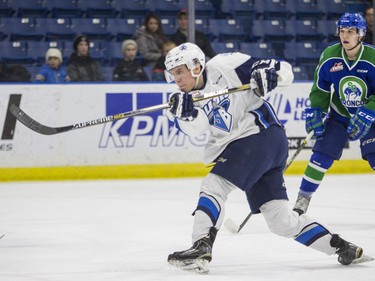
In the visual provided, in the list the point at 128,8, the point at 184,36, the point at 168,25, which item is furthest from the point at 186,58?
the point at 128,8

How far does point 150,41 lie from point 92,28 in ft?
3.37

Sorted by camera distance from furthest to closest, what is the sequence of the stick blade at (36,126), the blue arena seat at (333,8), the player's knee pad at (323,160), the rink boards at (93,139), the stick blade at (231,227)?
1. the blue arena seat at (333,8)
2. the rink boards at (93,139)
3. the player's knee pad at (323,160)
4. the stick blade at (231,227)
5. the stick blade at (36,126)

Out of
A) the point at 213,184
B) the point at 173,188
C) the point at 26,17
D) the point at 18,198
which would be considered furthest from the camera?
the point at 26,17

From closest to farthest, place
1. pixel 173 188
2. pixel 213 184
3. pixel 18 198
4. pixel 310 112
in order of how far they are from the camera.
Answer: pixel 213 184
pixel 310 112
pixel 18 198
pixel 173 188

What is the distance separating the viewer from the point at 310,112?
5.02 metres

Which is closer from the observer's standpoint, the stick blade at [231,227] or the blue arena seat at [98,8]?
the stick blade at [231,227]

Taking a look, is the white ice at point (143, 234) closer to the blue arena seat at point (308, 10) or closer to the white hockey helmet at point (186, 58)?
the white hockey helmet at point (186, 58)

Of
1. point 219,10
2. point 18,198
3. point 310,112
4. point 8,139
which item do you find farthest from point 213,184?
point 219,10

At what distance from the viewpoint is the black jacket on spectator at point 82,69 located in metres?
7.61

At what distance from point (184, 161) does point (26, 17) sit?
86.7 inches

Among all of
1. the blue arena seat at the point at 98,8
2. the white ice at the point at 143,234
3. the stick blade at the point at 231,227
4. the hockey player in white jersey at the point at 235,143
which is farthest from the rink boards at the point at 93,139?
the hockey player in white jersey at the point at 235,143

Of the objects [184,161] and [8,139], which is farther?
[184,161]

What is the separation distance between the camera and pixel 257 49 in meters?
9.11

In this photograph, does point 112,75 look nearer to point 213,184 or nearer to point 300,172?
point 300,172
